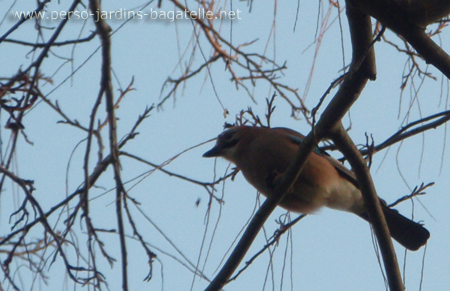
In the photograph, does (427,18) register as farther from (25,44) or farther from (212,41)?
(25,44)

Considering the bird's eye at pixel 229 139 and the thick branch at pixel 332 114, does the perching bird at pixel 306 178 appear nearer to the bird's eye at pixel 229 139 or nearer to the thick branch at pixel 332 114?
the bird's eye at pixel 229 139

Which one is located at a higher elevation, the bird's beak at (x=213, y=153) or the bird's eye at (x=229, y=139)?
the bird's eye at (x=229, y=139)

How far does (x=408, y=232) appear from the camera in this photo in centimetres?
376

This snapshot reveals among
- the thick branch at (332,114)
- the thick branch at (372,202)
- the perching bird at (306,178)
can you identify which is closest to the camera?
the thick branch at (332,114)

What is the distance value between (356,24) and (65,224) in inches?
61.4

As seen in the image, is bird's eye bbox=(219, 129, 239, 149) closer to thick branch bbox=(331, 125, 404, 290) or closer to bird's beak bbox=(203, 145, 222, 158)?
bird's beak bbox=(203, 145, 222, 158)

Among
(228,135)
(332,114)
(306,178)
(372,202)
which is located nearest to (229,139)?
(228,135)

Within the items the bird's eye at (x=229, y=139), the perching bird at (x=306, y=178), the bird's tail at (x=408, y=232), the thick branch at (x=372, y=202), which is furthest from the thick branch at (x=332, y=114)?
the bird's eye at (x=229, y=139)

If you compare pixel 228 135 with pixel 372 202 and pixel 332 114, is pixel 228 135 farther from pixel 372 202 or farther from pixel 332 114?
pixel 332 114

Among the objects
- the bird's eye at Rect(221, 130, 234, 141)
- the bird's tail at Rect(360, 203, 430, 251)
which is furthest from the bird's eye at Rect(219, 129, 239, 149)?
the bird's tail at Rect(360, 203, 430, 251)

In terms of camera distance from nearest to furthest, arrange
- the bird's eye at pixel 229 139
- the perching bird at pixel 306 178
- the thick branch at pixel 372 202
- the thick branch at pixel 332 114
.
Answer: the thick branch at pixel 332 114 → the thick branch at pixel 372 202 → the perching bird at pixel 306 178 → the bird's eye at pixel 229 139

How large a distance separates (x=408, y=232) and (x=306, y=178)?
0.82 meters

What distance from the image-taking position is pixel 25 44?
2.51m

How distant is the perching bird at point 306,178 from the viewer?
3.70m
